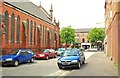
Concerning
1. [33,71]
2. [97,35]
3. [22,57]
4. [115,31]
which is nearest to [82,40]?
[97,35]

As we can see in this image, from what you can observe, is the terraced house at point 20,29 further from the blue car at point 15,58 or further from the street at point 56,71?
the street at point 56,71

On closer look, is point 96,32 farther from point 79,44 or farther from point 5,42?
point 5,42

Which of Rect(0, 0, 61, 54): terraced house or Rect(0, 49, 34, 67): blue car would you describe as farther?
Rect(0, 0, 61, 54): terraced house

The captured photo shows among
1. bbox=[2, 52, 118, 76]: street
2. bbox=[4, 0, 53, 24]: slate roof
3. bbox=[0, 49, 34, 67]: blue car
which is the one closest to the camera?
bbox=[2, 52, 118, 76]: street

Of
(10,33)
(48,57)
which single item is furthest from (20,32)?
(48,57)

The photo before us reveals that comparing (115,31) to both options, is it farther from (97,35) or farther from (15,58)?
(97,35)

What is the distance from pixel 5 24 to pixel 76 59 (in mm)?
22408

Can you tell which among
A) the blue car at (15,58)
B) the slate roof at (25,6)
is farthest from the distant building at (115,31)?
the slate roof at (25,6)

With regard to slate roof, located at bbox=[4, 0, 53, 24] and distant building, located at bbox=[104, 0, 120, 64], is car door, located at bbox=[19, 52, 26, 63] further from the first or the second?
slate roof, located at bbox=[4, 0, 53, 24]

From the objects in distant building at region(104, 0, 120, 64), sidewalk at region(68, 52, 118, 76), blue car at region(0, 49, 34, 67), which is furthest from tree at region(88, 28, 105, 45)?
sidewalk at region(68, 52, 118, 76)

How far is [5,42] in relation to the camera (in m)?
37.2

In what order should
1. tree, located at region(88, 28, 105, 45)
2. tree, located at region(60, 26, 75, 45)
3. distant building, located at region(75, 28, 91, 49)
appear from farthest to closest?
distant building, located at region(75, 28, 91, 49) → tree, located at region(88, 28, 105, 45) → tree, located at region(60, 26, 75, 45)

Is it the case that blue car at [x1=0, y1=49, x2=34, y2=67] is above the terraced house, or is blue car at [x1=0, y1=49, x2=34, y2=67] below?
below

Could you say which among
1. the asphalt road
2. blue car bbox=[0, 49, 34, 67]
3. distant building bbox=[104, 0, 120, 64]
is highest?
distant building bbox=[104, 0, 120, 64]
